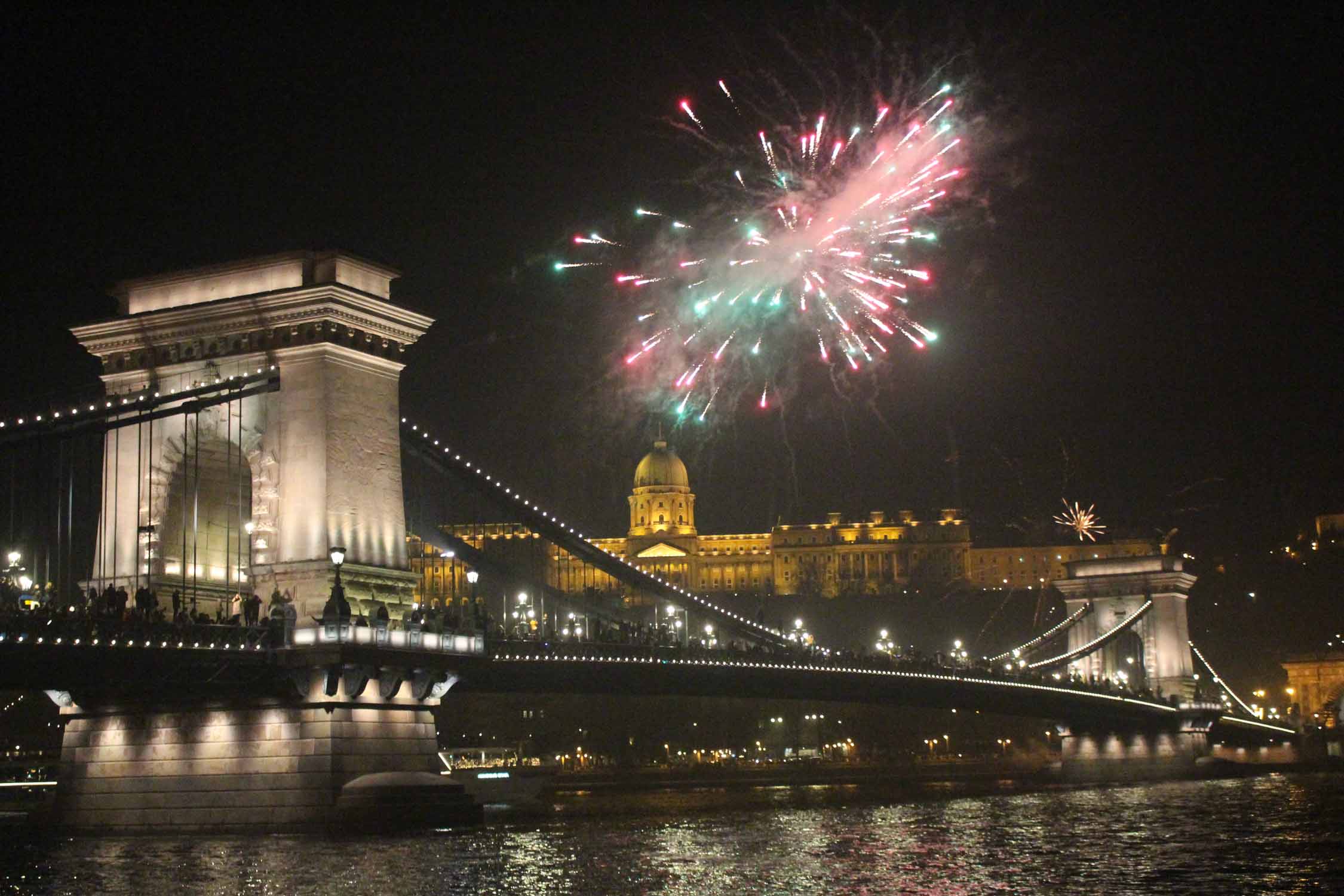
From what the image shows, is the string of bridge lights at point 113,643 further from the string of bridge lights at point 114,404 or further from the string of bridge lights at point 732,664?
the string of bridge lights at point 114,404

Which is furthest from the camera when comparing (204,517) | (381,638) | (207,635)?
(204,517)

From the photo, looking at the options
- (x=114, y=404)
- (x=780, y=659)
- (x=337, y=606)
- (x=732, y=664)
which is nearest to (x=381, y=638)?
(x=337, y=606)

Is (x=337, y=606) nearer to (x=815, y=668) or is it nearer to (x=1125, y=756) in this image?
(x=815, y=668)

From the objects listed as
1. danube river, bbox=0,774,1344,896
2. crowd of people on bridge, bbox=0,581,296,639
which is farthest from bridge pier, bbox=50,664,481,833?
crowd of people on bridge, bbox=0,581,296,639

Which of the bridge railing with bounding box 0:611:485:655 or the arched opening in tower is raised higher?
the arched opening in tower

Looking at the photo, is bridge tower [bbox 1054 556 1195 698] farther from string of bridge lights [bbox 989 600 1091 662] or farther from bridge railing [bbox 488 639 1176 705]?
bridge railing [bbox 488 639 1176 705]

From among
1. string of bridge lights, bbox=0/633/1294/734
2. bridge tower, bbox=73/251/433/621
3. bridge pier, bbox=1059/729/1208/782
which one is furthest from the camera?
bridge pier, bbox=1059/729/1208/782
